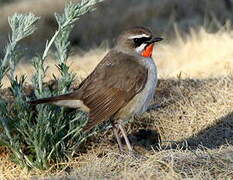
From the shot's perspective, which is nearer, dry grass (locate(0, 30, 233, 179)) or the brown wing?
dry grass (locate(0, 30, 233, 179))

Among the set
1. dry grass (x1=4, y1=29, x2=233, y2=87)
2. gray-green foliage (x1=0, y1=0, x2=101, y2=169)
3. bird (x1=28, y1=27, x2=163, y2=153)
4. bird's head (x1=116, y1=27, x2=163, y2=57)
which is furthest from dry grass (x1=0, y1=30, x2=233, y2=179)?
bird's head (x1=116, y1=27, x2=163, y2=57)

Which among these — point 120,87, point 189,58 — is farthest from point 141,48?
point 189,58

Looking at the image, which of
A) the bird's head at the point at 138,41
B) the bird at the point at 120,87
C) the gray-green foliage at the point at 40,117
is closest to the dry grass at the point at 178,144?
the gray-green foliage at the point at 40,117

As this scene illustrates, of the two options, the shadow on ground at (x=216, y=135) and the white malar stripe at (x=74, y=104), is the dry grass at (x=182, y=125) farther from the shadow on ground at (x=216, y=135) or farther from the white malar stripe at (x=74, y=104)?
the white malar stripe at (x=74, y=104)

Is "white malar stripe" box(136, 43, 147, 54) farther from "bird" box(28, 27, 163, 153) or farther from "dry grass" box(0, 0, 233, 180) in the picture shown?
"dry grass" box(0, 0, 233, 180)

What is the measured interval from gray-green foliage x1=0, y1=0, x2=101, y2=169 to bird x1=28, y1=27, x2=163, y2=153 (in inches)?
7.8

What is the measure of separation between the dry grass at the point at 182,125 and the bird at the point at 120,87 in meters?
0.39

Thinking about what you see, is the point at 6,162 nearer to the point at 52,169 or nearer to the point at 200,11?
the point at 52,169

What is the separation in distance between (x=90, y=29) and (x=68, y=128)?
8.14 metres

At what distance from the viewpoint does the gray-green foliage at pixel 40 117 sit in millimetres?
6590

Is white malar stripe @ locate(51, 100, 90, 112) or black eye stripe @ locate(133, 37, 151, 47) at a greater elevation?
black eye stripe @ locate(133, 37, 151, 47)

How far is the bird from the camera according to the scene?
22.0ft

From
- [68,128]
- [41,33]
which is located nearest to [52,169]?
[68,128]

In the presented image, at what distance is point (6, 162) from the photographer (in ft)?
22.9
